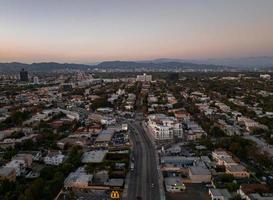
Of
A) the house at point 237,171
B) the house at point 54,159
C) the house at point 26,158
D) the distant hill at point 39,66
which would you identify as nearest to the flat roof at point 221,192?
the house at point 237,171

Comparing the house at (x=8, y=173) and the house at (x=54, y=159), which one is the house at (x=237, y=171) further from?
the house at (x=8, y=173)

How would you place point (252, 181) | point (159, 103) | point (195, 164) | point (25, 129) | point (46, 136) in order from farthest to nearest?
point (159, 103) < point (25, 129) < point (46, 136) < point (195, 164) < point (252, 181)

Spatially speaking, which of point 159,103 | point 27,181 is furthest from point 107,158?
point 159,103

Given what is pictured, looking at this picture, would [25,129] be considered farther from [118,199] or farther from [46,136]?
[118,199]

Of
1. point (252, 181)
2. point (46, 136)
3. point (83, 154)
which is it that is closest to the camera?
point (252, 181)

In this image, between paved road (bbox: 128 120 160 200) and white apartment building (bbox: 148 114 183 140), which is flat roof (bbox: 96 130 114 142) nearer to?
paved road (bbox: 128 120 160 200)

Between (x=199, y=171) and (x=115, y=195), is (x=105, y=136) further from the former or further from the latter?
(x=115, y=195)
